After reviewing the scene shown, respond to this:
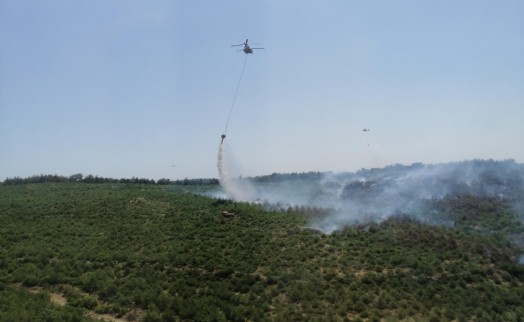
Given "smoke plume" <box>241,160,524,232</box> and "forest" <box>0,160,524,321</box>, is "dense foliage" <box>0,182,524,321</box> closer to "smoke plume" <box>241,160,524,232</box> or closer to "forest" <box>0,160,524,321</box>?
"forest" <box>0,160,524,321</box>

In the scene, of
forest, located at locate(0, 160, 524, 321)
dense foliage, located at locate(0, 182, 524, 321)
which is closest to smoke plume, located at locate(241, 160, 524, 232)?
forest, located at locate(0, 160, 524, 321)

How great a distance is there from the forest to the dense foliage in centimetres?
10

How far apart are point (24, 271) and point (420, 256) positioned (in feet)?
95.8

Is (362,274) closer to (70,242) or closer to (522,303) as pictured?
(522,303)

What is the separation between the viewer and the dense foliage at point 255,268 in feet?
80.1

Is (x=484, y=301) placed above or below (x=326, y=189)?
below

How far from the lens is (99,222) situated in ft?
149

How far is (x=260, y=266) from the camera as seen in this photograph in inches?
1264

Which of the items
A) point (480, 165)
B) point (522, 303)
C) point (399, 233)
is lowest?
point (522, 303)

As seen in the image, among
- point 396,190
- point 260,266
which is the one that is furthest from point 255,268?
point 396,190

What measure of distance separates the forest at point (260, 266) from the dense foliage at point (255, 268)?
10 cm

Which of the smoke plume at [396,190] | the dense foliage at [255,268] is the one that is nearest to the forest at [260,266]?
the dense foliage at [255,268]

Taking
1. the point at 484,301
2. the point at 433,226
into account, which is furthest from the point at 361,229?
the point at 484,301

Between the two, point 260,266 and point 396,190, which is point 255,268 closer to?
point 260,266
